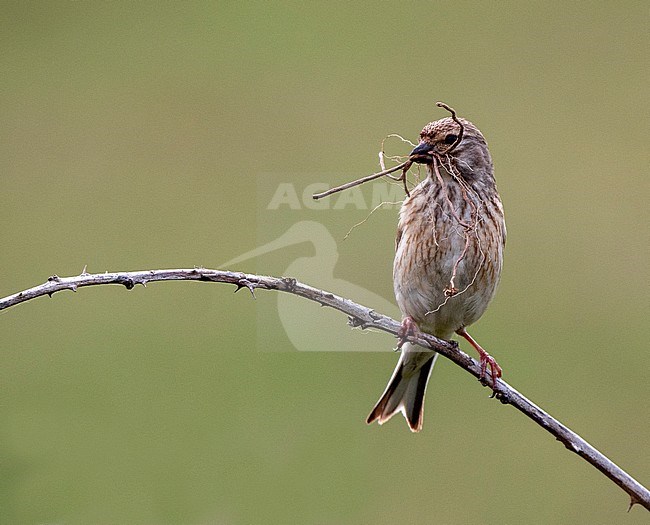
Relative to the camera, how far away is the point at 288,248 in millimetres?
8898

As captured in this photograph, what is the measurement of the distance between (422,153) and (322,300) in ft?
3.67

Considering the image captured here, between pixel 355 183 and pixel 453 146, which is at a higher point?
pixel 453 146

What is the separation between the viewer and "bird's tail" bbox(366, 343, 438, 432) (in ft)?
16.2

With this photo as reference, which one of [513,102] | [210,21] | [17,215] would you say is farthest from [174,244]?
[210,21]

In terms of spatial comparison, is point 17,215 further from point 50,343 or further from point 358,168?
point 358,168

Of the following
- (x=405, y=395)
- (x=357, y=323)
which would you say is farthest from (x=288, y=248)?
(x=357, y=323)

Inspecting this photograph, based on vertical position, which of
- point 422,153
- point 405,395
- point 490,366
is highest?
point 422,153

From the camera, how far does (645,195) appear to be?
12219mm

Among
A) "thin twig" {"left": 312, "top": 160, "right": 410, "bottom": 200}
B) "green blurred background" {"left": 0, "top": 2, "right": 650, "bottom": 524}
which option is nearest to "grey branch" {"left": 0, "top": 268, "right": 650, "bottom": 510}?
"thin twig" {"left": 312, "top": 160, "right": 410, "bottom": 200}

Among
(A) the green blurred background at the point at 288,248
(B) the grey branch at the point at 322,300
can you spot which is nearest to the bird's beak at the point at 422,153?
(B) the grey branch at the point at 322,300

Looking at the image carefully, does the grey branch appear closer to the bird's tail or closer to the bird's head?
the bird's head

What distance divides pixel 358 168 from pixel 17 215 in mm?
3321

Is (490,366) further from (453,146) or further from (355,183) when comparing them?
(355,183)

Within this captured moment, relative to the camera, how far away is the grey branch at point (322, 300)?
9.36 feet
